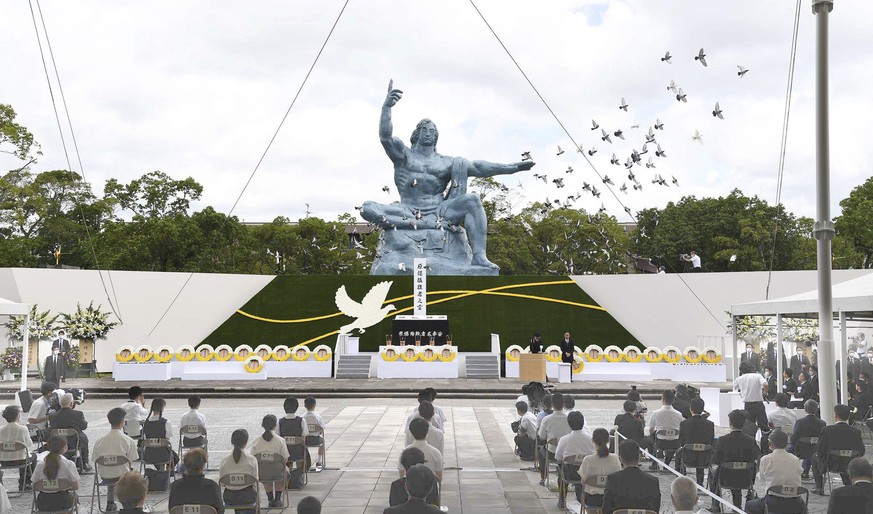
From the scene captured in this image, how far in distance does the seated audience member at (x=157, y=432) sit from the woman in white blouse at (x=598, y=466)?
17.2ft

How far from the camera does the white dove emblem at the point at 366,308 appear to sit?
33.1 metres

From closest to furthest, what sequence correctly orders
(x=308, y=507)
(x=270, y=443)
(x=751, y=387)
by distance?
(x=308, y=507) < (x=270, y=443) < (x=751, y=387)

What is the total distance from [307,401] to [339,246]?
4621 cm

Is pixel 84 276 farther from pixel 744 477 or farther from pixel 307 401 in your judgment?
pixel 744 477

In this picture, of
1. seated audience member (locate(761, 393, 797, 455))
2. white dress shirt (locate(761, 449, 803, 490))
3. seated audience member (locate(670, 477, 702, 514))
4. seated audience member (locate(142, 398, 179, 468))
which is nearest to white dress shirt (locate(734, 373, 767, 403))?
seated audience member (locate(761, 393, 797, 455))

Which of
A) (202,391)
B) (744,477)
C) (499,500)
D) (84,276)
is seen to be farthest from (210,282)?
(744,477)

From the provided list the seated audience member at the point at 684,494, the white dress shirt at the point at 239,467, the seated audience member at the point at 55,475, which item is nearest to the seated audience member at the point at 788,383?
the seated audience member at the point at 684,494

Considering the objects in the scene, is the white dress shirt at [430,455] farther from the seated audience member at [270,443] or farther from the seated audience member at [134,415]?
the seated audience member at [134,415]

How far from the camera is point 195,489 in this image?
21.4 feet

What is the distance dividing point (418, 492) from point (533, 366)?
2094cm

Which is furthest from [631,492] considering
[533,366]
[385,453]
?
[533,366]

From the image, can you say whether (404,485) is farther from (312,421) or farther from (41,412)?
(41,412)

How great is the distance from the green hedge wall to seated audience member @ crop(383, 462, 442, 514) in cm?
2806

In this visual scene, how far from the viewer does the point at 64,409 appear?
414 inches
